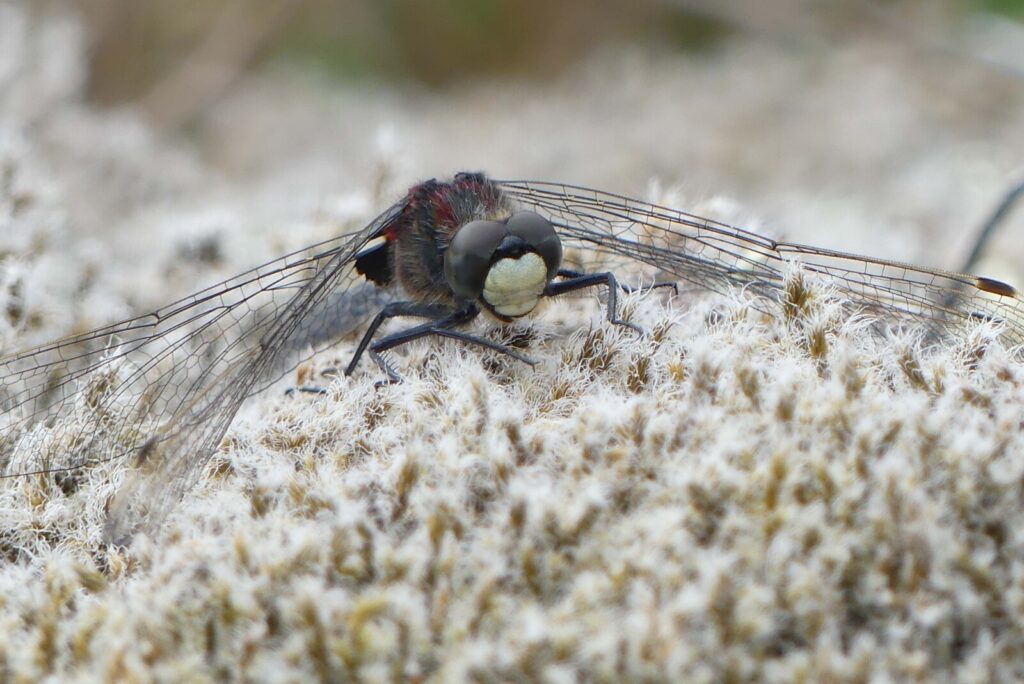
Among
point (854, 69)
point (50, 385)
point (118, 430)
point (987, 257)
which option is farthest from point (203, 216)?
point (854, 69)

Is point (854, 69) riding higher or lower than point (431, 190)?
higher

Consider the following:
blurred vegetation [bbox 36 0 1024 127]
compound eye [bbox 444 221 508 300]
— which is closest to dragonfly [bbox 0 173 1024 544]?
compound eye [bbox 444 221 508 300]

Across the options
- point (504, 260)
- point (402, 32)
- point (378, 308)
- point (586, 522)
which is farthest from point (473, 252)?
point (402, 32)

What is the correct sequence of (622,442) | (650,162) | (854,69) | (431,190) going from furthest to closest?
(854,69)
(650,162)
(431,190)
(622,442)

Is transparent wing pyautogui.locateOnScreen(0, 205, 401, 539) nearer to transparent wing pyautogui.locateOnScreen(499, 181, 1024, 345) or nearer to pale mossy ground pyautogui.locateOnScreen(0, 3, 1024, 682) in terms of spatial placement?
pale mossy ground pyautogui.locateOnScreen(0, 3, 1024, 682)

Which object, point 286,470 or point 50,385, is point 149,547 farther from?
point 50,385

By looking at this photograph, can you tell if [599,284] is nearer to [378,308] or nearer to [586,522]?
[378,308]
